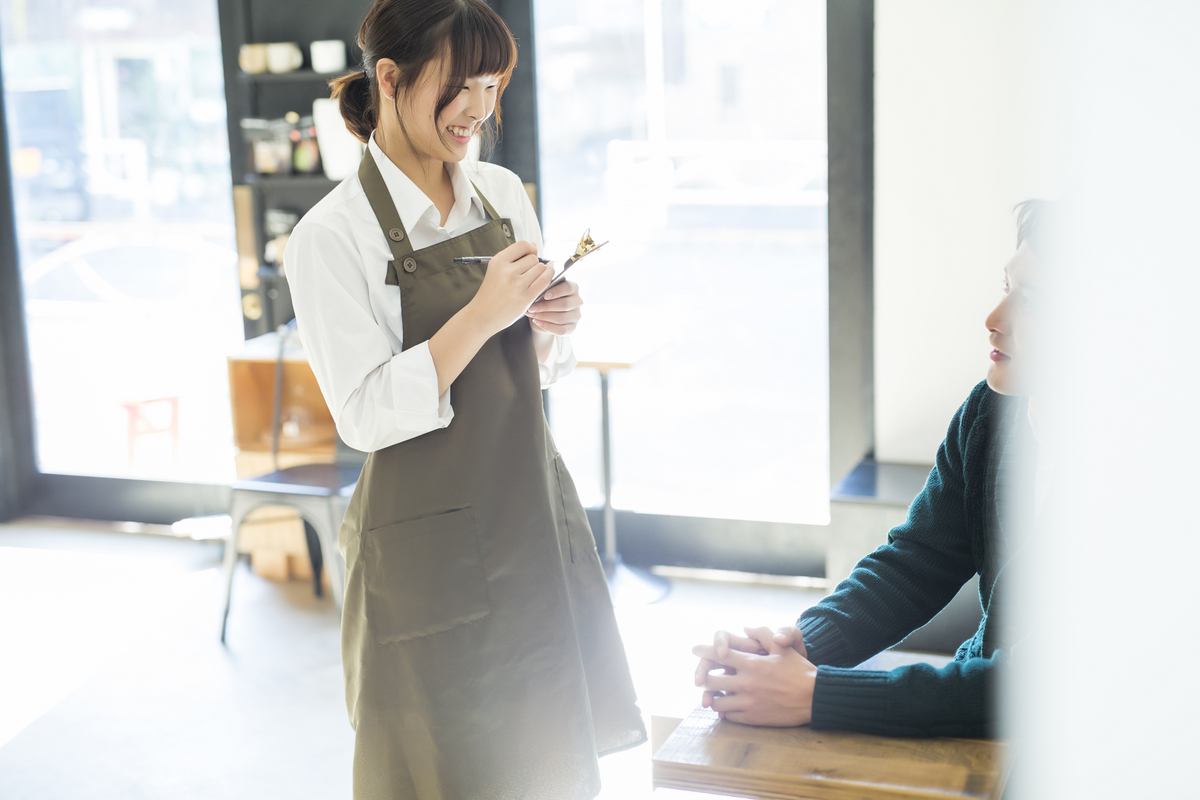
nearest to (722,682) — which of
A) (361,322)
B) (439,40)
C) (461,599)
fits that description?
(461,599)

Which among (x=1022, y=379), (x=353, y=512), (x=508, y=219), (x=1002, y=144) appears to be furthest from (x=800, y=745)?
(x=1002, y=144)

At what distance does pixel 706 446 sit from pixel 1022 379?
2200mm

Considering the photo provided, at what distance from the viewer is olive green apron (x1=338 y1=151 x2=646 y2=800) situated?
1295 mm

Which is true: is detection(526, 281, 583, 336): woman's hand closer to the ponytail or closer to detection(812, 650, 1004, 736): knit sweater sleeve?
the ponytail

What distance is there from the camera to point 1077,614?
3.15ft

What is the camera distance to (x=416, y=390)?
123cm

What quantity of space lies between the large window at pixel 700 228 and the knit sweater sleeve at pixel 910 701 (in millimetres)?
1963

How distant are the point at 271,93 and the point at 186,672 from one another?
5.66 ft

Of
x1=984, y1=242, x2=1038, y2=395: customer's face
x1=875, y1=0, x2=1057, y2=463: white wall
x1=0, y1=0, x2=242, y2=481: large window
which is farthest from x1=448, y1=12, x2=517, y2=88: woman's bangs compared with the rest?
x1=0, y1=0, x2=242, y2=481: large window

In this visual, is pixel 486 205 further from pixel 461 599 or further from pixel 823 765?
pixel 823 765

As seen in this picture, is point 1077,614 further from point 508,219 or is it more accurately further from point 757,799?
point 508,219

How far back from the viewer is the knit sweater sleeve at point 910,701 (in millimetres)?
1091

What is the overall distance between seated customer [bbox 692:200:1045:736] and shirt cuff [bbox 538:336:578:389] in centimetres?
46

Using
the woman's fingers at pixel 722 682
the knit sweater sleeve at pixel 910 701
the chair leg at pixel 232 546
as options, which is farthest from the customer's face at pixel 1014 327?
the chair leg at pixel 232 546
